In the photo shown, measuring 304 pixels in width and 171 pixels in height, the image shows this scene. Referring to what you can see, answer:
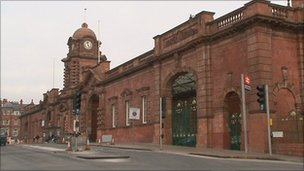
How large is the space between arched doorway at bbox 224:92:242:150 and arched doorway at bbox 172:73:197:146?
4791mm

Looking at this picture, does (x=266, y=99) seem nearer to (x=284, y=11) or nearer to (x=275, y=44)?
(x=275, y=44)

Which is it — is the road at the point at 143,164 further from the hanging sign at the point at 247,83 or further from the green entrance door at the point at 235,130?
the green entrance door at the point at 235,130

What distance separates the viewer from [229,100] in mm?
32375

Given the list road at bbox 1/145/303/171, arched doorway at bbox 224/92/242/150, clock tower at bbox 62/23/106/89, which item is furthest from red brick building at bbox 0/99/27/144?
road at bbox 1/145/303/171

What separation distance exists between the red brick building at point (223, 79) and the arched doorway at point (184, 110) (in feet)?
0.26

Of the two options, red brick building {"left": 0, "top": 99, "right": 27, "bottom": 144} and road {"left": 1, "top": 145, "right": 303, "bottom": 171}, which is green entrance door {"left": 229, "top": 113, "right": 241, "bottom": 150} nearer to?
road {"left": 1, "top": 145, "right": 303, "bottom": 171}

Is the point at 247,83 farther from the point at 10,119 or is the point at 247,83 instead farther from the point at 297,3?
the point at 10,119

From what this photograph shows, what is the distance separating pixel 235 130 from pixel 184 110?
787 cm

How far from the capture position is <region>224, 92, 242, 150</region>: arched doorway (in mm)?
31044

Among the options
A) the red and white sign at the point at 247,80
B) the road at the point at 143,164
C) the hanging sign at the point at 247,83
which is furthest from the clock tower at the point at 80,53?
the road at the point at 143,164

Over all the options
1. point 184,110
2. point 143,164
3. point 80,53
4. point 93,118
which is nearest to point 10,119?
point 80,53

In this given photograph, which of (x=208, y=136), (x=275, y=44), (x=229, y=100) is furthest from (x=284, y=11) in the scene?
(x=208, y=136)

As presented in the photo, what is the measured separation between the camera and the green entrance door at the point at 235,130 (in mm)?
30891

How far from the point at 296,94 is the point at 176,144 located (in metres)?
→ 12.0
